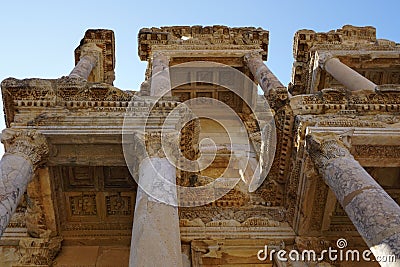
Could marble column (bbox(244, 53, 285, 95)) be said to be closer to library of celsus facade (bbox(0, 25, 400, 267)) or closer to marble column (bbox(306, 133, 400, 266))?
library of celsus facade (bbox(0, 25, 400, 267))

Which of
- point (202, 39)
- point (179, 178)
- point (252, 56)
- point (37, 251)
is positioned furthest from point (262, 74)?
point (37, 251)

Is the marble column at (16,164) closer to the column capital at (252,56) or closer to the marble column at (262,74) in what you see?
the marble column at (262,74)

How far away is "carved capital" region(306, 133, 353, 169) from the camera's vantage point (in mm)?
11141

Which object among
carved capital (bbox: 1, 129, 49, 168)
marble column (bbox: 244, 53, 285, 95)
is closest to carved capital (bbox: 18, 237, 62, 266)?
carved capital (bbox: 1, 129, 49, 168)

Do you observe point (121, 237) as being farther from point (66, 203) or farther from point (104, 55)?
point (104, 55)

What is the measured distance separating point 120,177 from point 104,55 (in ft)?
35.9

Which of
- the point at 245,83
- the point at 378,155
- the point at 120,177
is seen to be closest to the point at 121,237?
the point at 120,177

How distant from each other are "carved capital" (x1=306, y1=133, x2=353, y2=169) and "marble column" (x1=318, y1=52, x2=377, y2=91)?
543 cm

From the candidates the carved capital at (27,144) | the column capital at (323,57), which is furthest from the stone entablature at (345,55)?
the carved capital at (27,144)

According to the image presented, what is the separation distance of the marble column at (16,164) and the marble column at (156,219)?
2364 millimetres

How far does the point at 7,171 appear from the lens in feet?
32.8

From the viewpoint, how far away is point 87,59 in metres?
20.6

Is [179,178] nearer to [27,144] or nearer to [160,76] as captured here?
[27,144]

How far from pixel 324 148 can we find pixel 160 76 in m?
7.76
